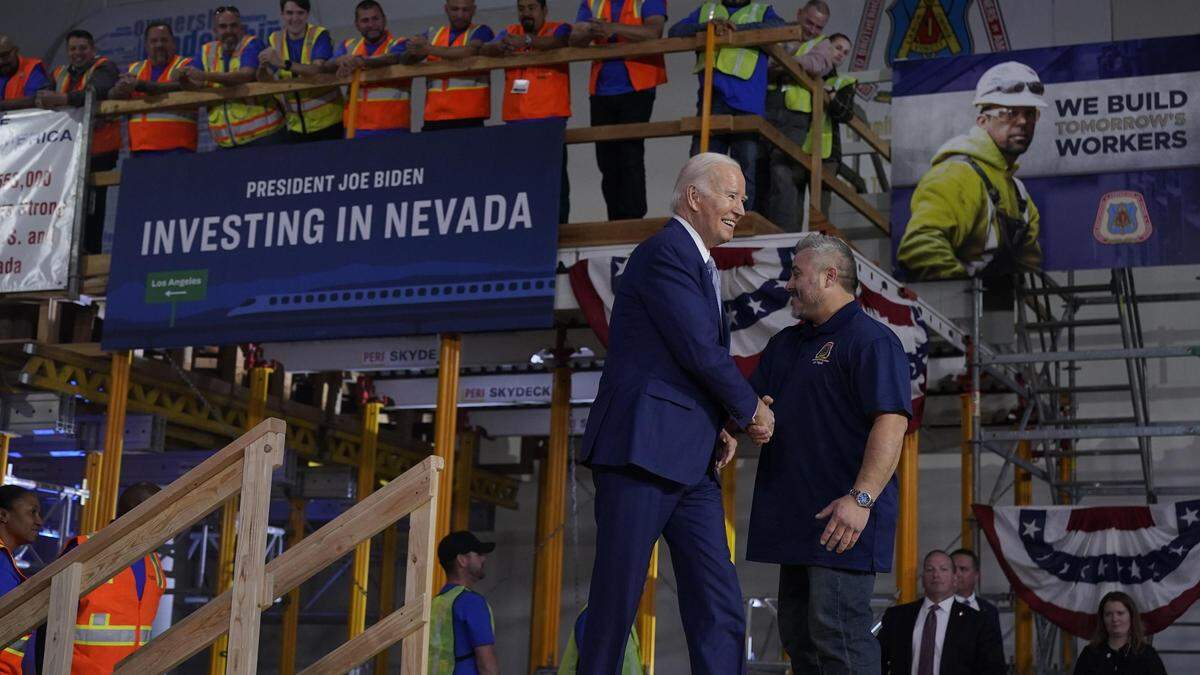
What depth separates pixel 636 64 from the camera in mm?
10125

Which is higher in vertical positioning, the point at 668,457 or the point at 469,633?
the point at 668,457

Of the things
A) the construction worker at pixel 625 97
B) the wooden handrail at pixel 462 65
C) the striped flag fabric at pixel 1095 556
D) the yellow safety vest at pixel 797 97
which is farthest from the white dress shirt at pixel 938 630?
the yellow safety vest at pixel 797 97

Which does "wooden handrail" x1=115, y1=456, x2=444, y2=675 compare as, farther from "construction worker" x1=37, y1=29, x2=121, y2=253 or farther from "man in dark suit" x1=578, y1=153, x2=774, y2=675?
"construction worker" x1=37, y1=29, x2=121, y2=253

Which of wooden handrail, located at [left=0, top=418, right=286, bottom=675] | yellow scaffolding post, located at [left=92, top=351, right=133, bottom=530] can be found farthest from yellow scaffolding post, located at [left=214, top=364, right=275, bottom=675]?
wooden handrail, located at [left=0, top=418, right=286, bottom=675]

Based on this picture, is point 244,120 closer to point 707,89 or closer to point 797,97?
point 707,89

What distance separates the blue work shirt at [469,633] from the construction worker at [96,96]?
5287mm

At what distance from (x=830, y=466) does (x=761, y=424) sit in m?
0.30

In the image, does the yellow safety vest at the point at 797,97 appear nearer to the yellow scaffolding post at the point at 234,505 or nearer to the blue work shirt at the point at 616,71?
the blue work shirt at the point at 616,71

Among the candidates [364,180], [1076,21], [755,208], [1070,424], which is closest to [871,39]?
[1076,21]

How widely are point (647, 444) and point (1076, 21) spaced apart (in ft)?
38.1

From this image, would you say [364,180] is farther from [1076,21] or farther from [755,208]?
[1076,21]

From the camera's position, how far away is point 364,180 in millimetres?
10250

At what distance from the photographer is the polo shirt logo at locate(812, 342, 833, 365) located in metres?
4.74

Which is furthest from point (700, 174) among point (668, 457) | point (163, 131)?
point (163, 131)
